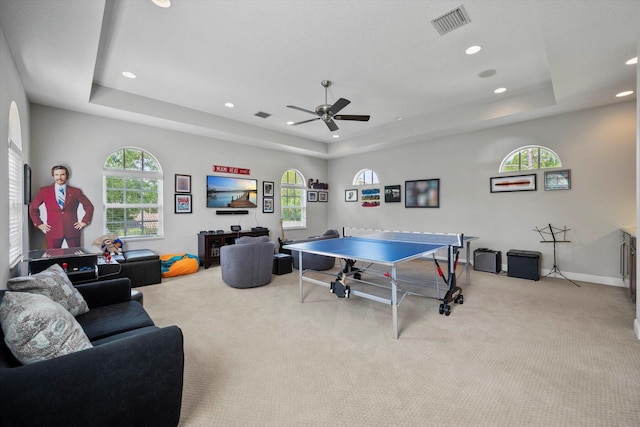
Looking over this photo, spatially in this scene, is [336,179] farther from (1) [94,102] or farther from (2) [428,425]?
(2) [428,425]

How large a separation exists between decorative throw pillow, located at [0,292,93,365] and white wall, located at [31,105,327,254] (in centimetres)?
434

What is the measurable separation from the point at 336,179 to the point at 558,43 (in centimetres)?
644

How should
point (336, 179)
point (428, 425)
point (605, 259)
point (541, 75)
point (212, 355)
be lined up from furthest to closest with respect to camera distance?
point (336, 179) < point (605, 259) < point (541, 75) < point (212, 355) < point (428, 425)

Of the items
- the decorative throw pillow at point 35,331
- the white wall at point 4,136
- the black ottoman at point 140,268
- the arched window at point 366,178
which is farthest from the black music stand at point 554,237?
the white wall at point 4,136

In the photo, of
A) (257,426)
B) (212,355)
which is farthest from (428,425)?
(212,355)

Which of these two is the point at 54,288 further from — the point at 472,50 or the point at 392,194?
the point at 392,194

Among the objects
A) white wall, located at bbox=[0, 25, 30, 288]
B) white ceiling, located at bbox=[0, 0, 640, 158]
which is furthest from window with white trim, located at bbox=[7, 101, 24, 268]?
white ceiling, located at bbox=[0, 0, 640, 158]

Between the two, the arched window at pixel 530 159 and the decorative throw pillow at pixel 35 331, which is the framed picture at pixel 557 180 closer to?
the arched window at pixel 530 159

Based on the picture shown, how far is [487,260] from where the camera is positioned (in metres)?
5.57

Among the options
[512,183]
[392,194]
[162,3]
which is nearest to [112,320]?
[162,3]

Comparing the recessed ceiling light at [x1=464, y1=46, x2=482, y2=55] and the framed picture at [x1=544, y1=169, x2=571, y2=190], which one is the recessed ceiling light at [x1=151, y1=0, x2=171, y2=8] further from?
the framed picture at [x1=544, y1=169, x2=571, y2=190]

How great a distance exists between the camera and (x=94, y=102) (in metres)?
4.45

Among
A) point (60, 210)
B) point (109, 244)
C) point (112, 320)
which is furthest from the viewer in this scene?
point (109, 244)

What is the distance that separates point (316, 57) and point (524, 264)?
Answer: 496 cm
